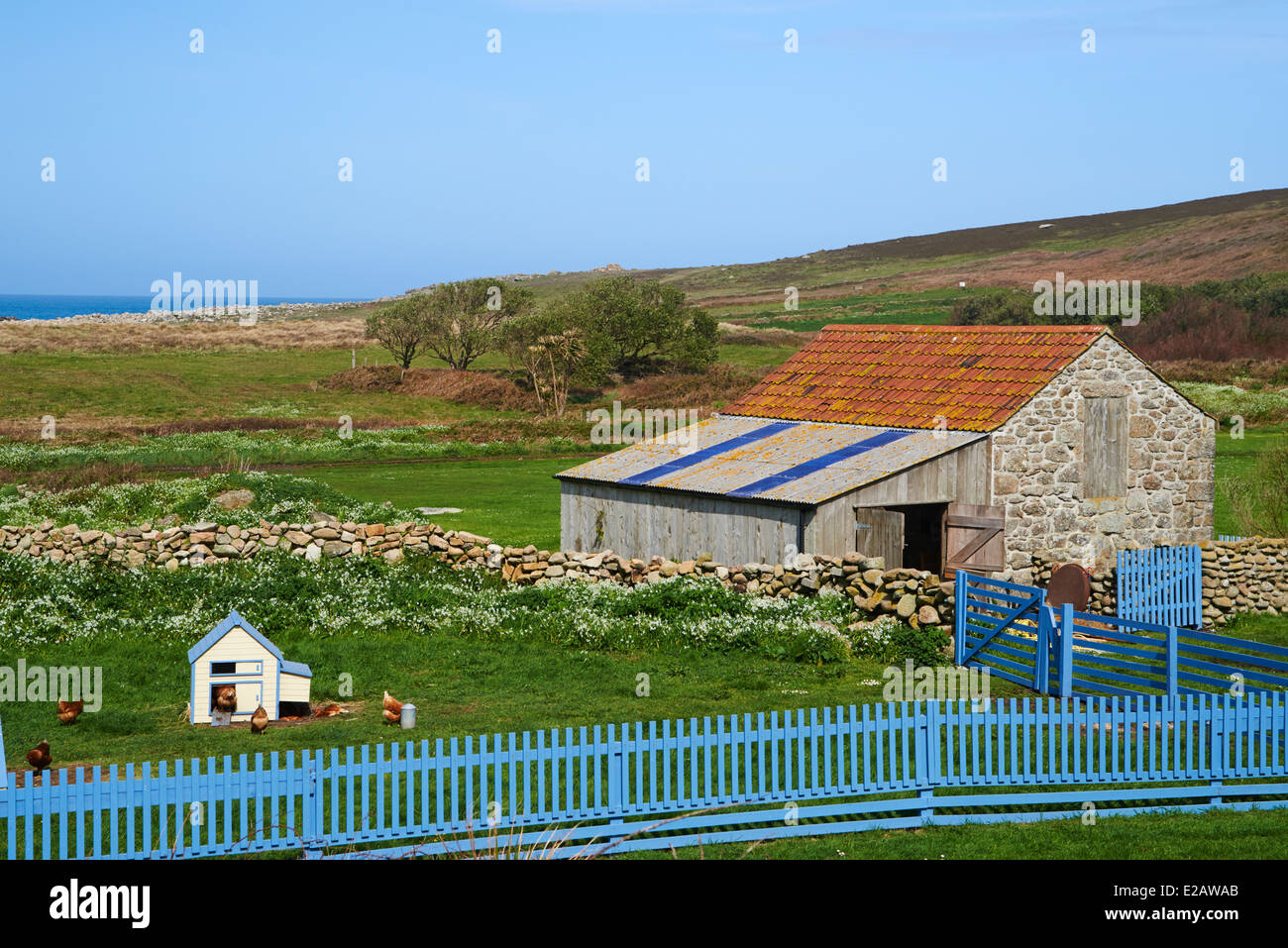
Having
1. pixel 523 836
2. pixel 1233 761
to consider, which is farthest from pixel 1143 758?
pixel 523 836

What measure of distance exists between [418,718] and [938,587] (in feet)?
30.4

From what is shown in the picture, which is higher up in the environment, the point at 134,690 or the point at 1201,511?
the point at 1201,511

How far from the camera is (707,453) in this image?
28734 millimetres

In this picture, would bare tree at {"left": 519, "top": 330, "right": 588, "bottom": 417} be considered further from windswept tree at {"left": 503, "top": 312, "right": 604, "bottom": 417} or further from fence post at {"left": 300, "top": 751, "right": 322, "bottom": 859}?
fence post at {"left": 300, "top": 751, "right": 322, "bottom": 859}

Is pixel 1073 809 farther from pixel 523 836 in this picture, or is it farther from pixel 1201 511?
pixel 1201 511

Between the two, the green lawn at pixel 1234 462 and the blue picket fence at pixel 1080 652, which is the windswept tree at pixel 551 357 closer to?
the green lawn at pixel 1234 462

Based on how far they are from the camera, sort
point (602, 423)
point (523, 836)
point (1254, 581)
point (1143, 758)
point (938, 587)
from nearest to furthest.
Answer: point (523, 836)
point (1143, 758)
point (938, 587)
point (1254, 581)
point (602, 423)

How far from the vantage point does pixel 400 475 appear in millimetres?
47156

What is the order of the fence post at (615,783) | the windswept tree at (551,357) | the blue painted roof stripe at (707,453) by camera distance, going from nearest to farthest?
the fence post at (615,783)
the blue painted roof stripe at (707,453)
the windswept tree at (551,357)

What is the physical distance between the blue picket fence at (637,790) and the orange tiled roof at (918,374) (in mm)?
11757

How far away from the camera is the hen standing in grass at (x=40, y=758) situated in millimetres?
14000

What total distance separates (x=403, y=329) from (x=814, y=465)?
63020 millimetres

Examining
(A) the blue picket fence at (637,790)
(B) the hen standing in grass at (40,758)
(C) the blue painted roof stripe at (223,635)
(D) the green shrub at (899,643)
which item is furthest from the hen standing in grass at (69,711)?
(D) the green shrub at (899,643)
